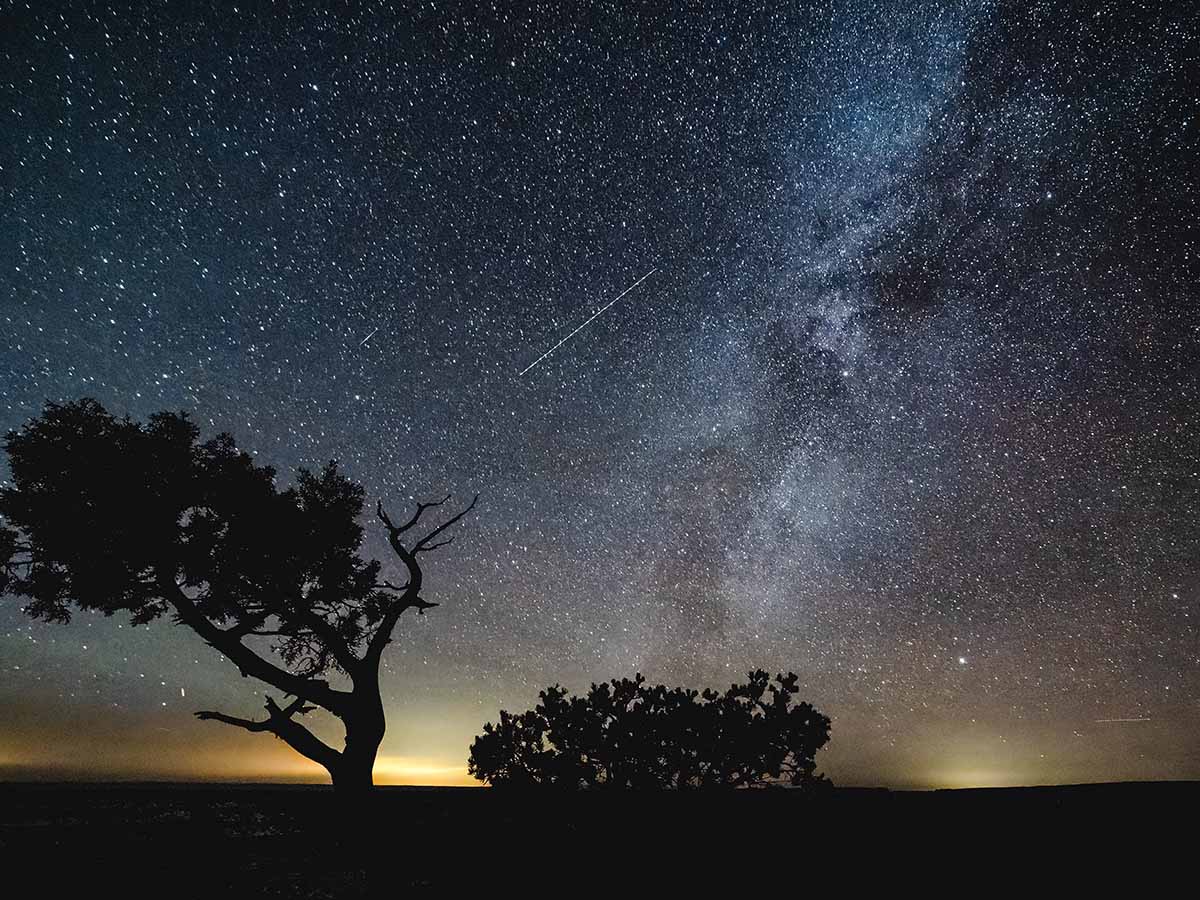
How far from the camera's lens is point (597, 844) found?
3605 mm

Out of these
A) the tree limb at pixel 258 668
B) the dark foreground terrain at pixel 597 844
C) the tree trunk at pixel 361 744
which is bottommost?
the dark foreground terrain at pixel 597 844

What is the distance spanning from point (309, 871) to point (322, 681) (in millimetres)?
12181

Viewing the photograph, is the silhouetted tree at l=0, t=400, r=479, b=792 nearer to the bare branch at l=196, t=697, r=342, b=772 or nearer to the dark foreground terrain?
the bare branch at l=196, t=697, r=342, b=772

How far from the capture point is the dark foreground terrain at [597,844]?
283 cm

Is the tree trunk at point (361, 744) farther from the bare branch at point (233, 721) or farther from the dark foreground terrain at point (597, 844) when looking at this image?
the dark foreground terrain at point (597, 844)

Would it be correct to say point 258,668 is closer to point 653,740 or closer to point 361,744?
→ point 361,744

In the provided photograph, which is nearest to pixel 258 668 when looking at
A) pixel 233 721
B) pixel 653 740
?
pixel 233 721

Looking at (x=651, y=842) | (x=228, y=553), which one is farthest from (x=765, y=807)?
(x=228, y=553)

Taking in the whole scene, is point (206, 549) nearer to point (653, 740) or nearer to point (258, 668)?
point (258, 668)

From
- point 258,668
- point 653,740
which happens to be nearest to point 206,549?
point 258,668

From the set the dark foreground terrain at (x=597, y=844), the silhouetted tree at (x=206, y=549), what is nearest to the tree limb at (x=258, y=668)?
the silhouetted tree at (x=206, y=549)

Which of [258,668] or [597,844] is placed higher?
[258,668]

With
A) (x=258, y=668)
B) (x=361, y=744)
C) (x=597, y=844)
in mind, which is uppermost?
(x=258, y=668)

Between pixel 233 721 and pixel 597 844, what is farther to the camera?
pixel 233 721
